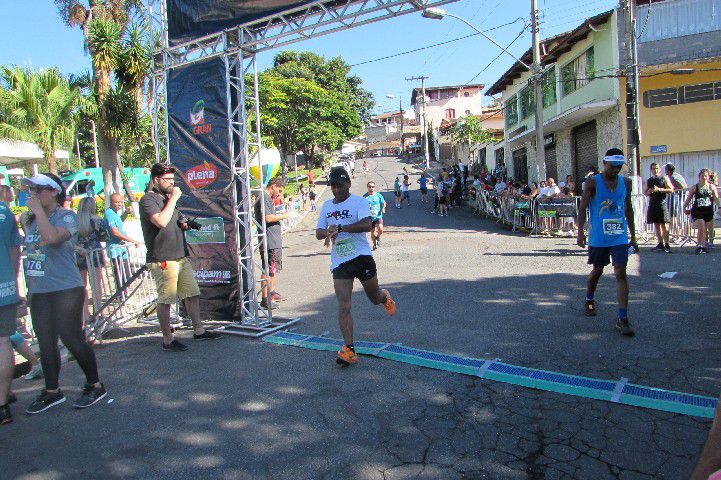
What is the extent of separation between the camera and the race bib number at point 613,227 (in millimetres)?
5527

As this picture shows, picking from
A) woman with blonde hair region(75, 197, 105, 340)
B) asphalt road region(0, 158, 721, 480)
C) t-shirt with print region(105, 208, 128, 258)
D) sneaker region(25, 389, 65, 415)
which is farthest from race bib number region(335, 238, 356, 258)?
t-shirt with print region(105, 208, 128, 258)

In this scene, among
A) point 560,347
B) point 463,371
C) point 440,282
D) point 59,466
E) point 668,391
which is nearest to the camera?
point 59,466

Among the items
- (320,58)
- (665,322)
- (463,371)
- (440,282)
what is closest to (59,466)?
(463,371)

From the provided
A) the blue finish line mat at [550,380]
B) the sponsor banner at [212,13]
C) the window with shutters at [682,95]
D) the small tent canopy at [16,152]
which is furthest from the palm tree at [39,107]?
the window with shutters at [682,95]

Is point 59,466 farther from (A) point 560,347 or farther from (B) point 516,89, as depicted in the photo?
(B) point 516,89

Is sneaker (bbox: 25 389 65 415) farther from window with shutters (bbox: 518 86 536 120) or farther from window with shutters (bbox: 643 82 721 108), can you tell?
window with shutters (bbox: 518 86 536 120)

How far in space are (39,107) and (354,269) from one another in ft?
51.2

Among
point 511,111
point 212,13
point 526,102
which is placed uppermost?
point 511,111

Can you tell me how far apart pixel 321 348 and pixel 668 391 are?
3.00 metres

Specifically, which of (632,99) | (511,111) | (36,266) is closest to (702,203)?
(632,99)

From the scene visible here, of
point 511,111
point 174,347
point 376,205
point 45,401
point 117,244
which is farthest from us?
point 511,111

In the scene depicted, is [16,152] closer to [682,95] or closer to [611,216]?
[611,216]

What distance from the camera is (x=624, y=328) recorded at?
5215 millimetres

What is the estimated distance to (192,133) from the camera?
6.60 metres
